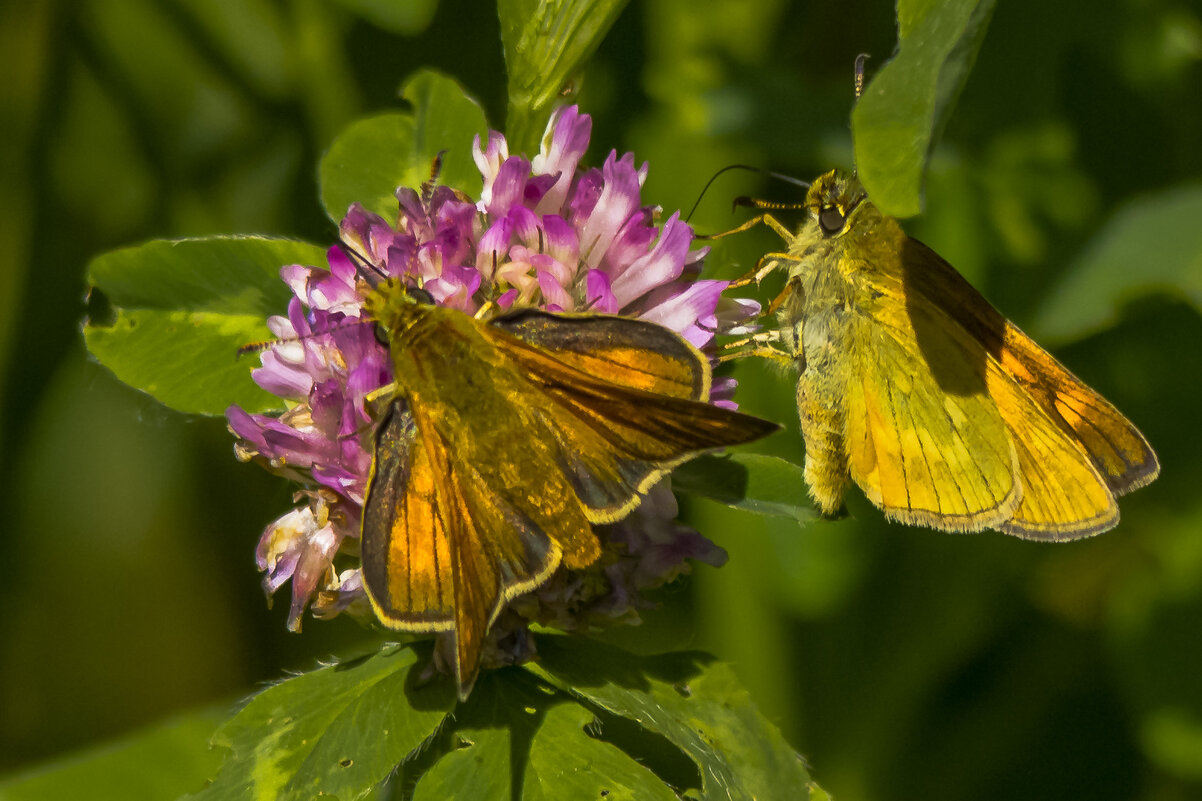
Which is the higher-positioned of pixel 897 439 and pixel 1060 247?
pixel 1060 247

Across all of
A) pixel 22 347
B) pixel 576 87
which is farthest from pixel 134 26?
pixel 576 87

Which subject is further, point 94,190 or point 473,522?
point 94,190

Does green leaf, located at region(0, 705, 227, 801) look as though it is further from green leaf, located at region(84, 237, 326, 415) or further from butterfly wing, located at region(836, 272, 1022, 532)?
butterfly wing, located at region(836, 272, 1022, 532)


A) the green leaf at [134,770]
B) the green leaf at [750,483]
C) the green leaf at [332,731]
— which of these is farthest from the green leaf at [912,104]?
the green leaf at [134,770]

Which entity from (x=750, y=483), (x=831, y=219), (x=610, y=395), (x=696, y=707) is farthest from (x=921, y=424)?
(x=610, y=395)

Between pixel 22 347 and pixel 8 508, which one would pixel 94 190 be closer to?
pixel 22 347

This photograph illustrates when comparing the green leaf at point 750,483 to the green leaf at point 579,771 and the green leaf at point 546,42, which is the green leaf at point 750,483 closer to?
the green leaf at point 579,771

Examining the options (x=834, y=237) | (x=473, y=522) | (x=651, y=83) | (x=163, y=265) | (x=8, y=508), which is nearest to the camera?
(x=473, y=522)

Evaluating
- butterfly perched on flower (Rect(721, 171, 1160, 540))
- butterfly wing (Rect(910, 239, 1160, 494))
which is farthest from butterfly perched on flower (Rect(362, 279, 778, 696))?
butterfly wing (Rect(910, 239, 1160, 494))

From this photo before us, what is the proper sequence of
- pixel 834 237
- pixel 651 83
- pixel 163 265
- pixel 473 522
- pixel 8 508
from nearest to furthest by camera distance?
pixel 473 522 → pixel 163 265 → pixel 834 237 → pixel 8 508 → pixel 651 83
